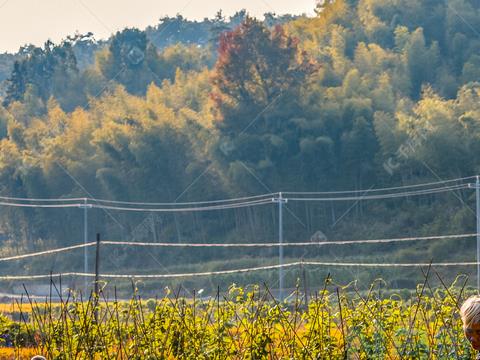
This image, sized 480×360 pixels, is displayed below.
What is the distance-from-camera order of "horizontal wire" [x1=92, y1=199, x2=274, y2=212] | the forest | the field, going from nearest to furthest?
the field
the forest
"horizontal wire" [x1=92, y1=199, x2=274, y2=212]

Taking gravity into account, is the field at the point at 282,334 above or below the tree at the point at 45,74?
below

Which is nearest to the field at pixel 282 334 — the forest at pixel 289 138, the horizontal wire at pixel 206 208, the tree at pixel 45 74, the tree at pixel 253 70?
the forest at pixel 289 138

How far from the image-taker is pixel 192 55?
75688 mm

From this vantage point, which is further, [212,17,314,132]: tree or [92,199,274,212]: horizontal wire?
[212,17,314,132]: tree

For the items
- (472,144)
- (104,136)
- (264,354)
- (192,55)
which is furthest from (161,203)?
(264,354)

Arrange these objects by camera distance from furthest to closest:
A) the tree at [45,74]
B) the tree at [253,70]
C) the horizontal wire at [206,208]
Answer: the tree at [45,74]
the tree at [253,70]
the horizontal wire at [206,208]

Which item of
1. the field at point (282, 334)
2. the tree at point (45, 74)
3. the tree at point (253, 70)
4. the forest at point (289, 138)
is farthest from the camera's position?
the tree at point (45, 74)

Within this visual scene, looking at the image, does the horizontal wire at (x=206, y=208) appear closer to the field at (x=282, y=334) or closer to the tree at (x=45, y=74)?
the tree at (x=45, y=74)

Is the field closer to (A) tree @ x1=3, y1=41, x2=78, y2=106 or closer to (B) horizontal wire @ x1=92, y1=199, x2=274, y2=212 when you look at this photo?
(B) horizontal wire @ x1=92, y1=199, x2=274, y2=212

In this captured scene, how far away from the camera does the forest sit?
45875mm

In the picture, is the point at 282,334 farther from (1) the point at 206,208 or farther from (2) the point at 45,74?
(2) the point at 45,74

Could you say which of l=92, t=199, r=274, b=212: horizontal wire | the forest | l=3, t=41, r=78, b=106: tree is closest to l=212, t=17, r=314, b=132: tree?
the forest

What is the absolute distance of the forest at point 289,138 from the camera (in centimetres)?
4588

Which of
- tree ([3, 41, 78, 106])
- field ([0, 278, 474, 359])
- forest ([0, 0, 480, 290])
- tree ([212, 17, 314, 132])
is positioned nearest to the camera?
field ([0, 278, 474, 359])
